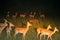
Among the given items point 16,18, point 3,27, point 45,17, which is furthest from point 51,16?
point 3,27

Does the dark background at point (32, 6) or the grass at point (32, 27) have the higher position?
the dark background at point (32, 6)

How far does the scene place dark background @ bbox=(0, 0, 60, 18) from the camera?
8.71 feet

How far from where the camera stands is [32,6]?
8.84 ft

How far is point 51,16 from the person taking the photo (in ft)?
8.82

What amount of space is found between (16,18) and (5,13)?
16 cm

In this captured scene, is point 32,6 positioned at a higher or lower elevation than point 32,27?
higher

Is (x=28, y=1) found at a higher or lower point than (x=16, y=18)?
higher

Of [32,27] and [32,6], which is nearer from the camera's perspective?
[32,27]

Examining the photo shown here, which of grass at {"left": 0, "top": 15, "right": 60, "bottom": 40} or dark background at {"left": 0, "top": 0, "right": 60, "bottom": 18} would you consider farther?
dark background at {"left": 0, "top": 0, "right": 60, "bottom": 18}

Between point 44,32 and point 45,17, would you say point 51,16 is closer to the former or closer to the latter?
point 45,17

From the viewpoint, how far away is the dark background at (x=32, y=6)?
A: 266cm

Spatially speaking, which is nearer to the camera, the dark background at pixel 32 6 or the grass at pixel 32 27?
the grass at pixel 32 27

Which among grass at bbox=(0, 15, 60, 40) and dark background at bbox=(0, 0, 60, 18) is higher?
dark background at bbox=(0, 0, 60, 18)

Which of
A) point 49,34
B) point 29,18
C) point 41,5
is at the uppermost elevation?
point 41,5
